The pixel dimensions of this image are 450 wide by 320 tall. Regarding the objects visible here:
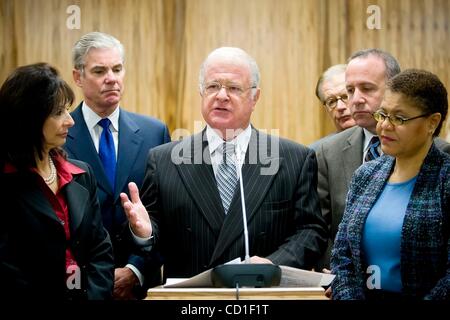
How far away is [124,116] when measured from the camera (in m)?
3.40

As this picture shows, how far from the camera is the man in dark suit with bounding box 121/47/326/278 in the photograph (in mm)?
2883

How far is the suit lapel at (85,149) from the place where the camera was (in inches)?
126

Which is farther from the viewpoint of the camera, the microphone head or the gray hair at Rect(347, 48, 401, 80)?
the gray hair at Rect(347, 48, 401, 80)

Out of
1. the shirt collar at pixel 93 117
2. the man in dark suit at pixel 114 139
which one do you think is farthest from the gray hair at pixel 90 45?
the shirt collar at pixel 93 117

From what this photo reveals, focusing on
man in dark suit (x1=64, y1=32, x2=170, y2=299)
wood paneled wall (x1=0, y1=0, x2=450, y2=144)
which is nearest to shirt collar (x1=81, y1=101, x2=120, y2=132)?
man in dark suit (x1=64, y1=32, x2=170, y2=299)

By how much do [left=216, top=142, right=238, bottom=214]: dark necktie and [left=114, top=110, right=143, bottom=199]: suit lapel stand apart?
1.42ft

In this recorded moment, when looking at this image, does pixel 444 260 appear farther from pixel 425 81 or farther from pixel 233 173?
pixel 233 173

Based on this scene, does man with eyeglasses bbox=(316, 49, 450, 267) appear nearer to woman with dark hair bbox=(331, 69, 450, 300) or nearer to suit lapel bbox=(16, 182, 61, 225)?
woman with dark hair bbox=(331, 69, 450, 300)

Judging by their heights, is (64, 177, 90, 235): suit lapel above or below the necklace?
below

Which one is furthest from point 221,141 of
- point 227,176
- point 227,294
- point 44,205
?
point 227,294

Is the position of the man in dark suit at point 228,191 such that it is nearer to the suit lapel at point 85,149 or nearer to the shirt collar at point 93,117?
the suit lapel at point 85,149

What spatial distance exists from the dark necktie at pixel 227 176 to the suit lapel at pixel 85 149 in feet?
1.54
